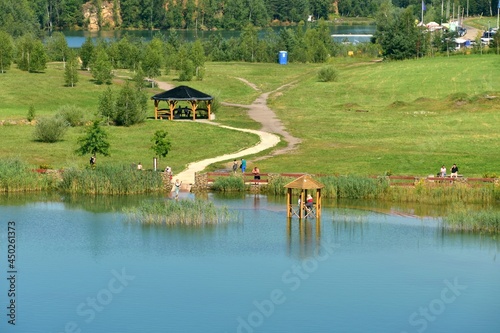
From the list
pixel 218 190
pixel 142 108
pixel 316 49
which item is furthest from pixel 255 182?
pixel 316 49

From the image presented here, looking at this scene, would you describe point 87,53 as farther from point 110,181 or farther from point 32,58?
point 110,181

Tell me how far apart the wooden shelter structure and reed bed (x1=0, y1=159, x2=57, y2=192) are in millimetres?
28655

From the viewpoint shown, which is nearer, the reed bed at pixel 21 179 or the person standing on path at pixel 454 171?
the reed bed at pixel 21 179

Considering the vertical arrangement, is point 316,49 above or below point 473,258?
above

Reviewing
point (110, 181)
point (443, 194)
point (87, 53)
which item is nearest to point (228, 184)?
point (110, 181)

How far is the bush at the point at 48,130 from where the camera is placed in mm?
76750

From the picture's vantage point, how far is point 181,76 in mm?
126875

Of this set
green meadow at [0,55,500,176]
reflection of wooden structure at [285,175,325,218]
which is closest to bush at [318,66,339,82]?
green meadow at [0,55,500,176]

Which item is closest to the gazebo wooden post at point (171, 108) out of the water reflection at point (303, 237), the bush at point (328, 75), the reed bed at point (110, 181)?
the reed bed at point (110, 181)

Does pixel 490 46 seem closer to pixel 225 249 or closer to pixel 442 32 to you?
pixel 442 32

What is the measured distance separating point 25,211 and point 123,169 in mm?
7345

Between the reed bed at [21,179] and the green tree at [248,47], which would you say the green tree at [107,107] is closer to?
the reed bed at [21,179]

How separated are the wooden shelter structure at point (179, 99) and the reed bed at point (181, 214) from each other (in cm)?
3623

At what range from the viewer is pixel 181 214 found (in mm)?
54062
